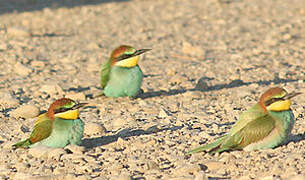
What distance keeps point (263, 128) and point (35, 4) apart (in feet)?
23.9

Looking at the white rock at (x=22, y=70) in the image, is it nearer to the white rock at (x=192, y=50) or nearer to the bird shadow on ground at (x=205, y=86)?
the bird shadow on ground at (x=205, y=86)

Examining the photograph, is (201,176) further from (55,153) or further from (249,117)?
(55,153)

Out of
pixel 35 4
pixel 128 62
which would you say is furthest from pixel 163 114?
pixel 35 4

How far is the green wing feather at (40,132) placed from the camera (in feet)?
12.7

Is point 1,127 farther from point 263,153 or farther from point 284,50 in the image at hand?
point 284,50

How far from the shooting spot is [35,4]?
10.3 metres

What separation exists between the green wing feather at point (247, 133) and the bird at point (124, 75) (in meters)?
1.69

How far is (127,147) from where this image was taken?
13.0ft

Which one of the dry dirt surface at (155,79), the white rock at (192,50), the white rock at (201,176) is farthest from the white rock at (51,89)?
the white rock at (201,176)

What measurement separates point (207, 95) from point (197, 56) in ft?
5.30

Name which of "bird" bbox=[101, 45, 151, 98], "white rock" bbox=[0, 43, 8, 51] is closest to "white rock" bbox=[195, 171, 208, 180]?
"bird" bbox=[101, 45, 151, 98]

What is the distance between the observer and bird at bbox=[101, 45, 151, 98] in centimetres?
531

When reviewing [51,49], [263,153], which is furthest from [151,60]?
[263,153]

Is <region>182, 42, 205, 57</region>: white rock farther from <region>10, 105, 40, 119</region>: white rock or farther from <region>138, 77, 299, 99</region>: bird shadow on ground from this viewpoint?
<region>10, 105, 40, 119</region>: white rock
